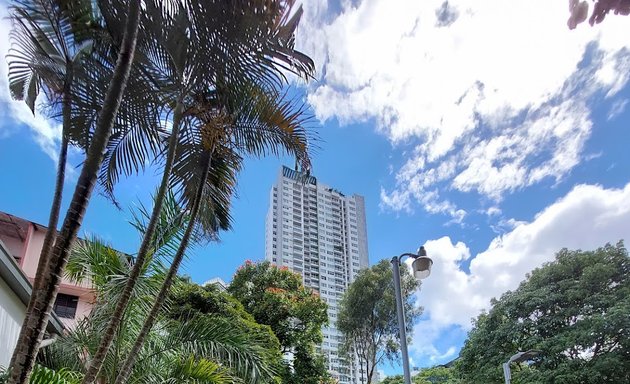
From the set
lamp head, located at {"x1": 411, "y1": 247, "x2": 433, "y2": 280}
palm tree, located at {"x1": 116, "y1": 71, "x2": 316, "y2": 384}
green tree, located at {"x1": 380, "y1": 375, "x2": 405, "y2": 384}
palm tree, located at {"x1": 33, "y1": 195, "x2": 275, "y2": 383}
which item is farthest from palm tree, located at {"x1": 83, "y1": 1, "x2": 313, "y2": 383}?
green tree, located at {"x1": 380, "y1": 375, "x2": 405, "y2": 384}

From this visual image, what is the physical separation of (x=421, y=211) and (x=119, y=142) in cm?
1629

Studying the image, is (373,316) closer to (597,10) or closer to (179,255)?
(179,255)

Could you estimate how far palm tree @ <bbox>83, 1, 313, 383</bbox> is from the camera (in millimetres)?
3688

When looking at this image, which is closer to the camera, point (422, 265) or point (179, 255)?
point (179, 255)

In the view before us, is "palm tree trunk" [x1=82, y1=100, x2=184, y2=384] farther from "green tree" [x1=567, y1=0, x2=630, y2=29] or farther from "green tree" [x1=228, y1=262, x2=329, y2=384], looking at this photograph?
"green tree" [x1=228, y1=262, x2=329, y2=384]

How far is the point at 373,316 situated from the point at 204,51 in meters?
20.8

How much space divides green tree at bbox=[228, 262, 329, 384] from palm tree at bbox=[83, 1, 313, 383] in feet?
40.1

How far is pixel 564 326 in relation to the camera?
15055 mm

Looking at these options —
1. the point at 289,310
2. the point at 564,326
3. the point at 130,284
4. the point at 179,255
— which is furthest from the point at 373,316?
the point at 130,284

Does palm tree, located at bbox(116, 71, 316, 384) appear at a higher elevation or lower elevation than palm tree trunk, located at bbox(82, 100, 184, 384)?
higher

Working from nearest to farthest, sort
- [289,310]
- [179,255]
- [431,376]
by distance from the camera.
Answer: [179,255], [289,310], [431,376]

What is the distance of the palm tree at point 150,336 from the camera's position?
206 inches

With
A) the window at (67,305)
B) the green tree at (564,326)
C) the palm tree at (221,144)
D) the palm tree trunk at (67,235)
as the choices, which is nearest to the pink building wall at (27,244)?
the window at (67,305)

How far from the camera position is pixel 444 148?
626 inches
